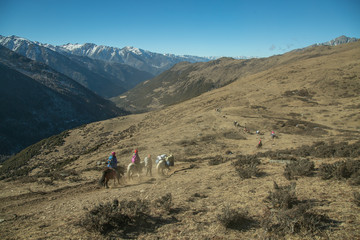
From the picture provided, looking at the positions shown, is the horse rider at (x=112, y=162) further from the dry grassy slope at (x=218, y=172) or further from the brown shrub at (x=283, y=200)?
the brown shrub at (x=283, y=200)

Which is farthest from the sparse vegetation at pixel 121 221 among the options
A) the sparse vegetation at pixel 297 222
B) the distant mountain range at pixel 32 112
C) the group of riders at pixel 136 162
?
the distant mountain range at pixel 32 112

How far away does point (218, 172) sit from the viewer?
13516mm

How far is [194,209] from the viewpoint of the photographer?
8250 millimetres

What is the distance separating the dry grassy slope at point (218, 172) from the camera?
7.08 metres

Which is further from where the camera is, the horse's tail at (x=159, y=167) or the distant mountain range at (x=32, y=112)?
the distant mountain range at (x=32, y=112)

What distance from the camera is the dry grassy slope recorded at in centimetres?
708

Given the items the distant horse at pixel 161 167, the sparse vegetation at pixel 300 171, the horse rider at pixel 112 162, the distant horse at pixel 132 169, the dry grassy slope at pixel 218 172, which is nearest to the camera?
the dry grassy slope at pixel 218 172

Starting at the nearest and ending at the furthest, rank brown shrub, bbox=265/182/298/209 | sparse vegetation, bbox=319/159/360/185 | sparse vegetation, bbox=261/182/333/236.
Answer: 1. sparse vegetation, bbox=261/182/333/236
2. brown shrub, bbox=265/182/298/209
3. sparse vegetation, bbox=319/159/360/185

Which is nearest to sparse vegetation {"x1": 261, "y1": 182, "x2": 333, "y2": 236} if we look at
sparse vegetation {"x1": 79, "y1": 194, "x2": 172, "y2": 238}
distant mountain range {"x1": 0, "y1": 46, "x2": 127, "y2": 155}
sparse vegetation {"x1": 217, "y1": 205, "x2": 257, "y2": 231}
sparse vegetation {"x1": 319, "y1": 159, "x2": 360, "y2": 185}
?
sparse vegetation {"x1": 217, "y1": 205, "x2": 257, "y2": 231}

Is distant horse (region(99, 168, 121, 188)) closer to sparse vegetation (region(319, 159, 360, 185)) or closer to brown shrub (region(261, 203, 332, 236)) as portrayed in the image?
brown shrub (region(261, 203, 332, 236))

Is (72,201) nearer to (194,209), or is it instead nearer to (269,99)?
(194,209)

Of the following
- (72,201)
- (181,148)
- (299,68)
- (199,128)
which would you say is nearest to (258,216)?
(72,201)

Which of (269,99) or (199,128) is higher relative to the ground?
(269,99)

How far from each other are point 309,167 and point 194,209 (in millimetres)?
6784
